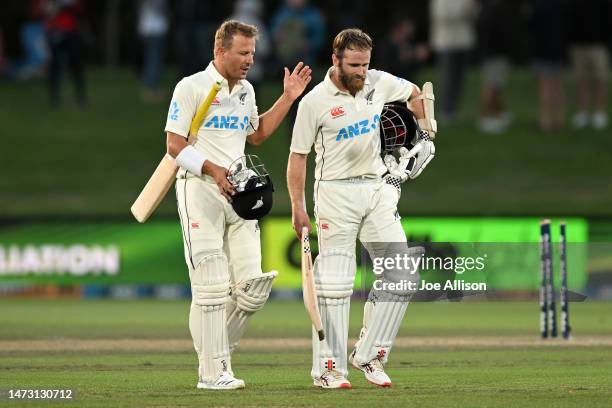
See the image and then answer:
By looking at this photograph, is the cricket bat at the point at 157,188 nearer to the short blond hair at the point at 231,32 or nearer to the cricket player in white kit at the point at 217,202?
the cricket player in white kit at the point at 217,202

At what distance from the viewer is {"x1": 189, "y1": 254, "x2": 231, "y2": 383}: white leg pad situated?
9.44 m

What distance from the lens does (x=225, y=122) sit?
9555mm

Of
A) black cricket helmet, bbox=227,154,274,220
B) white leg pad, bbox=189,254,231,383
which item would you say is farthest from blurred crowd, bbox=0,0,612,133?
white leg pad, bbox=189,254,231,383

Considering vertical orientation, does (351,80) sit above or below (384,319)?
above

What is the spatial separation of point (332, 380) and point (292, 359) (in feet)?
8.21

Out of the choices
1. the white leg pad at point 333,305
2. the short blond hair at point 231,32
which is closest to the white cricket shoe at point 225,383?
the white leg pad at point 333,305

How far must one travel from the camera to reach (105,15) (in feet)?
109

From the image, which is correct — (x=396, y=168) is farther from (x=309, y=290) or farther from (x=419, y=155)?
(x=309, y=290)

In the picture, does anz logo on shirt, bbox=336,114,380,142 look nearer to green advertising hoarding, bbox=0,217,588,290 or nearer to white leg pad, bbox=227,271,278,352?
white leg pad, bbox=227,271,278,352

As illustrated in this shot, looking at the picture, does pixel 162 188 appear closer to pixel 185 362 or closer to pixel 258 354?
pixel 185 362

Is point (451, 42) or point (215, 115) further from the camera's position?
point (451, 42)

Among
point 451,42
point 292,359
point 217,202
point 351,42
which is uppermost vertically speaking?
point 451,42

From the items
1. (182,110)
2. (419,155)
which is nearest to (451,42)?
(419,155)

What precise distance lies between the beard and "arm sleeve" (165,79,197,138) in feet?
3.07
